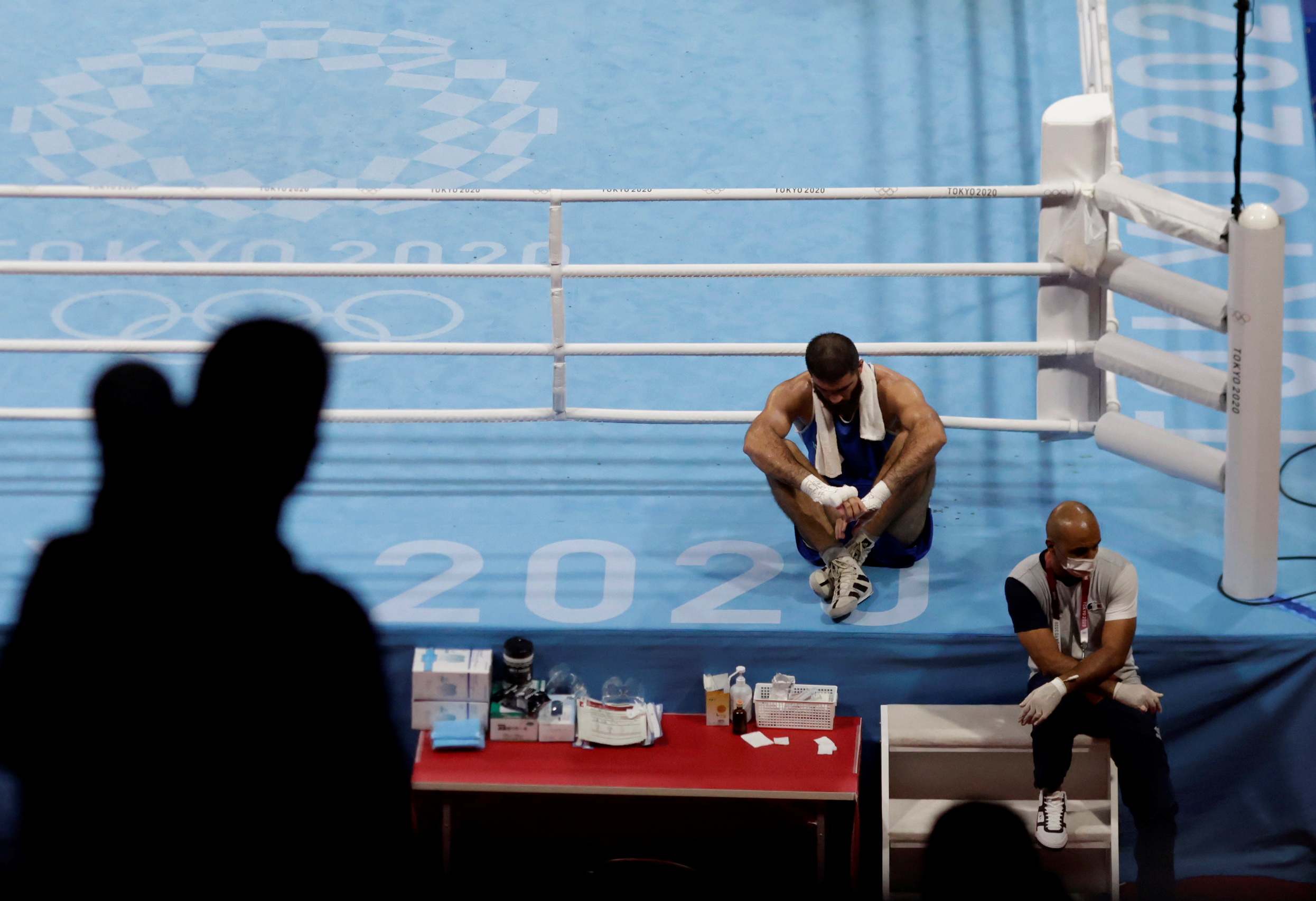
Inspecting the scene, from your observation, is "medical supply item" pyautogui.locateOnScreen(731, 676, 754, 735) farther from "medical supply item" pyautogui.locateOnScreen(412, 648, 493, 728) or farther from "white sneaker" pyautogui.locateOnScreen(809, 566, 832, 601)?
"medical supply item" pyautogui.locateOnScreen(412, 648, 493, 728)

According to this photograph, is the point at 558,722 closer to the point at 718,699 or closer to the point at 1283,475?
the point at 718,699

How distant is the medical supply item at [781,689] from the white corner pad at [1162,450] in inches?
47.4

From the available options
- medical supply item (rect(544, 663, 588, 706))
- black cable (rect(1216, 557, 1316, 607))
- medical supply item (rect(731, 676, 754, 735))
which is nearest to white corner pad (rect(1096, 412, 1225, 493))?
black cable (rect(1216, 557, 1316, 607))

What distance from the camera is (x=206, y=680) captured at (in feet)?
4.77

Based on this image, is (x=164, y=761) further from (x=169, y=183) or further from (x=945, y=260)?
(x=169, y=183)

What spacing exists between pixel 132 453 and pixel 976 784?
2.81 meters

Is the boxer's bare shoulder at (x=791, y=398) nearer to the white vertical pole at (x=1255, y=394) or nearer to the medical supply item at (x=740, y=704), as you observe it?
the medical supply item at (x=740, y=704)

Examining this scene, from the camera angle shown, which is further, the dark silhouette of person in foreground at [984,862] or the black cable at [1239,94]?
the black cable at [1239,94]

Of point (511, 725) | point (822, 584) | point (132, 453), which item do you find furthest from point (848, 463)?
point (132, 453)

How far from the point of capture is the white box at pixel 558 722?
3.76 m

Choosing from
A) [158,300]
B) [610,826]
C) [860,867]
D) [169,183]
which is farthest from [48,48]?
[860,867]

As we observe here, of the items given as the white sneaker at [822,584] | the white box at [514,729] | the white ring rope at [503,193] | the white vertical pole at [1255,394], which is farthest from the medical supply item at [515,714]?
the white vertical pole at [1255,394]

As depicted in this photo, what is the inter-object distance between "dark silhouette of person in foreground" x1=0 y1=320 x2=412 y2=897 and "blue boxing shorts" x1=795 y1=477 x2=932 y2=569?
261 cm

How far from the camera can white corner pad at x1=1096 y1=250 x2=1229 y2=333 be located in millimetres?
3768
